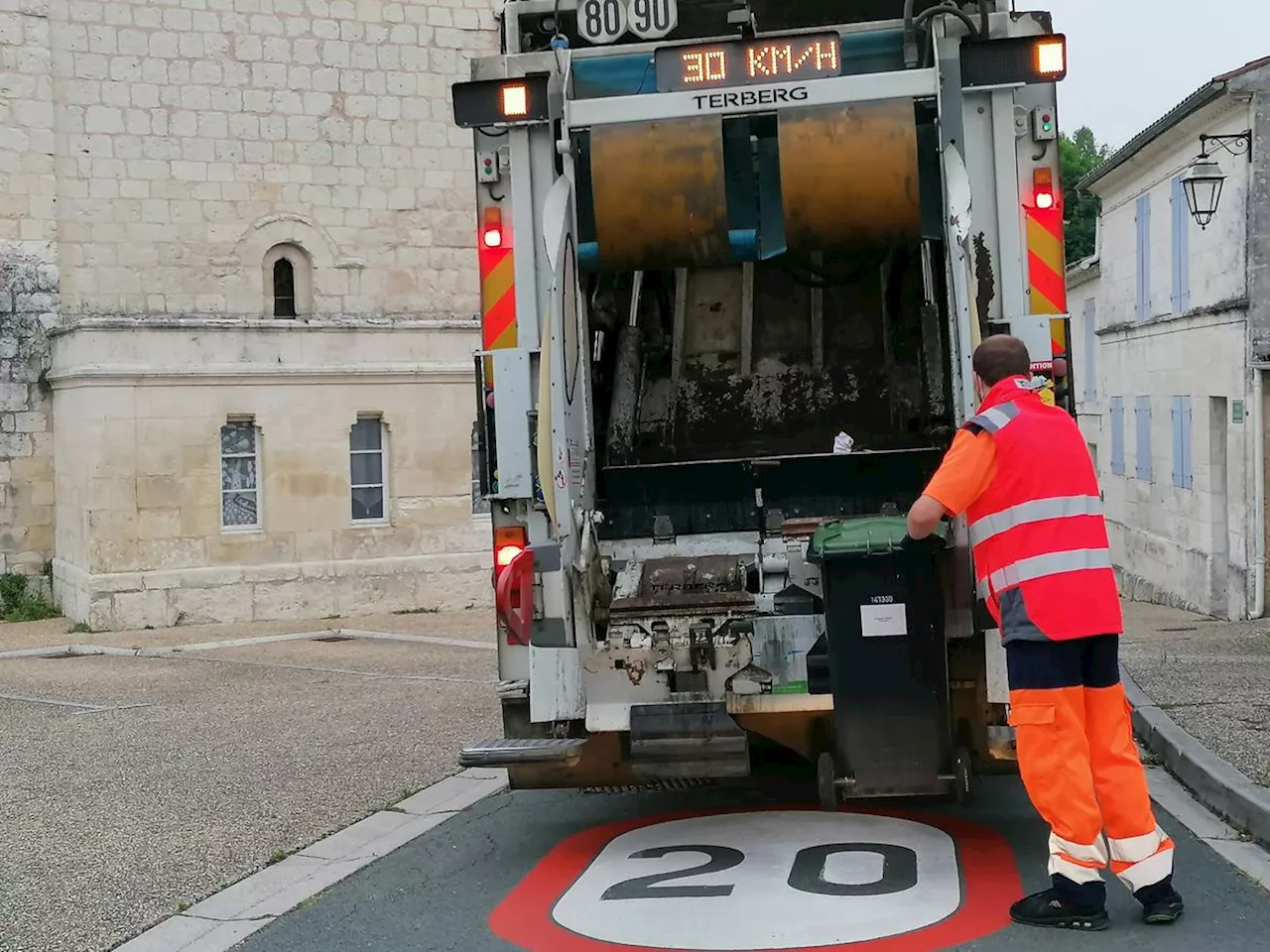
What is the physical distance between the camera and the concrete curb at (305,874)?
15.9 feet

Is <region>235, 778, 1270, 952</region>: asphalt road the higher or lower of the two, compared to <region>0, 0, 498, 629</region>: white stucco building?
lower

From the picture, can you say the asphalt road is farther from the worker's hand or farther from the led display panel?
the led display panel

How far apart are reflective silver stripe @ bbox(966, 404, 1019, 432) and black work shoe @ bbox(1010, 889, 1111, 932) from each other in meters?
1.28

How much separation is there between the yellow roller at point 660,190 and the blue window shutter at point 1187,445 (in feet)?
43.6

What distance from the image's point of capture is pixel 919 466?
6.55 metres

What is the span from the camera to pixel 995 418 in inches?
184

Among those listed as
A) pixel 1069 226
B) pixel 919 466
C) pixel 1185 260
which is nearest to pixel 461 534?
pixel 1185 260

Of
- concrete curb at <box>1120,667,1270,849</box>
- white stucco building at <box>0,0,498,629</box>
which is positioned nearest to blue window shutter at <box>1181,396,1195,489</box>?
white stucco building at <box>0,0,498,629</box>

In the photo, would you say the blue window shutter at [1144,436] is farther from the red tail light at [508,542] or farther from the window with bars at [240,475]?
the red tail light at [508,542]

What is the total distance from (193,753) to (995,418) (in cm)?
496

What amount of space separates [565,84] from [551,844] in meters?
2.66

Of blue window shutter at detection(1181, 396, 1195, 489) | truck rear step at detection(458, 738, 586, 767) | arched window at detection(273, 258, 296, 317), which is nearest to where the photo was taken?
truck rear step at detection(458, 738, 586, 767)

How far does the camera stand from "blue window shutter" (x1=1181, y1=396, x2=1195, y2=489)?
706 inches

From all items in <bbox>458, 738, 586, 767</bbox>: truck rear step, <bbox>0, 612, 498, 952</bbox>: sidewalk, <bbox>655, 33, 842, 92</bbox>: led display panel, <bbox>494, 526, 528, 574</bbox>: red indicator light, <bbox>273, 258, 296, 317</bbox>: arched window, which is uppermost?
<bbox>273, 258, 296, 317</bbox>: arched window
